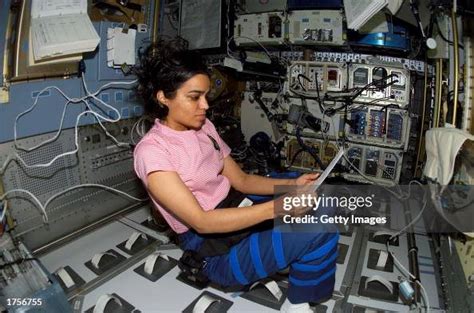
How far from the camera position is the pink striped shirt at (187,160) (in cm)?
140

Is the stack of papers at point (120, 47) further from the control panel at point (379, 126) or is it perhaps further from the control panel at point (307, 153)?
the control panel at point (379, 126)

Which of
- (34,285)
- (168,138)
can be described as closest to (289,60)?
(168,138)

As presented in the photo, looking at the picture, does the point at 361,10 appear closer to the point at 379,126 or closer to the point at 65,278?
the point at 379,126

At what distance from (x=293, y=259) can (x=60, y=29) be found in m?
2.10

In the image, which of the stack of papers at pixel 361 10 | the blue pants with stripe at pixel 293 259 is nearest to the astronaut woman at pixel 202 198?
the blue pants with stripe at pixel 293 259

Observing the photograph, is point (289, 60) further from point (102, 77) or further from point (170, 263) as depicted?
point (170, 263)

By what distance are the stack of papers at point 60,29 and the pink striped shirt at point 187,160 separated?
992 mm

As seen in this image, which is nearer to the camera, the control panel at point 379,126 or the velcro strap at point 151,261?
the velcro strap at point 151,261

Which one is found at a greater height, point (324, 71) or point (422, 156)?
point (324, 71)

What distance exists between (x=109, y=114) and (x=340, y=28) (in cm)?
229

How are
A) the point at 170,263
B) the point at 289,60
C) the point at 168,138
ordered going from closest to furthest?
the point at 168,138 → the point at 170,263 → the point at 289,60

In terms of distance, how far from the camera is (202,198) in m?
1.61

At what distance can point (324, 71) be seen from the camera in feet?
10.1

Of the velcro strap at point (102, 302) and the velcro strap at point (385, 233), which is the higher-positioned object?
the velcro strap at point (385, 233)
